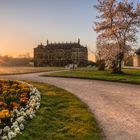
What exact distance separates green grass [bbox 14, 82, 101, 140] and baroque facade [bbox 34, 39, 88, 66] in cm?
8366

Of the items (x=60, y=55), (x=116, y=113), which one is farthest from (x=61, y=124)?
(x=60, y=55)

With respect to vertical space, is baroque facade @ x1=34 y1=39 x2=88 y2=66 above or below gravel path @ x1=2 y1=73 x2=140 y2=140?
above

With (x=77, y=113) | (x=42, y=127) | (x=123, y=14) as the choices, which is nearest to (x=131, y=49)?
(x=123, y=14)

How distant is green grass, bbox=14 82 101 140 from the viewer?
7738 millimetres

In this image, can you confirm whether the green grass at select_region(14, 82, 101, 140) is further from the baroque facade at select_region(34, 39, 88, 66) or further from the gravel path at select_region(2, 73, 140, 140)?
the baroque facade at select_region(34, 39, 88, 66)

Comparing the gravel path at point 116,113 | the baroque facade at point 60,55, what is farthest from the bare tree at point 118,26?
the baroque facade at point 60,55

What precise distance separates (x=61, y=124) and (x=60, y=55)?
8956 cm

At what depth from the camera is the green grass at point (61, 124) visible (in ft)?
25.4

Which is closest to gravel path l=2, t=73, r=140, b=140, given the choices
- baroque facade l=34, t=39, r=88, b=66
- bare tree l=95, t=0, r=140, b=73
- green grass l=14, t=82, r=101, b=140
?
green grass l=14, t=82, r=101, b=140

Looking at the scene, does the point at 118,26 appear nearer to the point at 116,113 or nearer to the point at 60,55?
the point at 116,113

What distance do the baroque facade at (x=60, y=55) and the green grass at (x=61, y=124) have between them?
274 feet

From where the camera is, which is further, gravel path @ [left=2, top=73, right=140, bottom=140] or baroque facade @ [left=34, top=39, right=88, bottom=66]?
baroque facade @ [left=34, top=39, right=88, bottom=66]

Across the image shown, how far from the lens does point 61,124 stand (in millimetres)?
9023

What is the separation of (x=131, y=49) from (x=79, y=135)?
30.5 m
